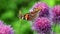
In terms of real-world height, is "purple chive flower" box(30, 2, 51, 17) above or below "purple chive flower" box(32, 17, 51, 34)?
above

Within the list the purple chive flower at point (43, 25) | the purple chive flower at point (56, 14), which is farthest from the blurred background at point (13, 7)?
the purple chive flower at point (43, 25)

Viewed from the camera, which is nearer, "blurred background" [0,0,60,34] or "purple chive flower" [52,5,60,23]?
"purple chive flower" [52,5,60,23]

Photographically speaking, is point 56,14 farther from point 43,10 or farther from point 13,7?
point 13,7

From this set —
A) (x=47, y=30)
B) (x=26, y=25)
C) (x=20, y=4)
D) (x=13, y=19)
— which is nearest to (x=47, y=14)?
(x=47, y=30)

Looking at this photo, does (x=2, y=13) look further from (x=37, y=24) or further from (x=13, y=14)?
(x=37, y=24)

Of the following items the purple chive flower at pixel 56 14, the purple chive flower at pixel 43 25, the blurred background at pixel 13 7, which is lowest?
the purple chive flower at pixel 43 25

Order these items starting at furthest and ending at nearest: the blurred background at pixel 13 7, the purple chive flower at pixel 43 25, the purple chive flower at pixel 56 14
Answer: the blurred background at pixel 13 7, the purple chive flower at pixel 56 14, the purple chive flower at pixel 43 25

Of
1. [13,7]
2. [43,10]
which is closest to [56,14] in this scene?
[43,10]

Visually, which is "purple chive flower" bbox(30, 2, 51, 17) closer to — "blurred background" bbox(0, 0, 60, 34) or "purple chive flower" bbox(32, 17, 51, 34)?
"purple chive flower" bbox(32, 17, 51, 34)

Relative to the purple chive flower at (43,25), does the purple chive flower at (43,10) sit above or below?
above

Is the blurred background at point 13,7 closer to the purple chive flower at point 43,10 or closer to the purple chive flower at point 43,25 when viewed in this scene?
the purple chive flower at point 43,10

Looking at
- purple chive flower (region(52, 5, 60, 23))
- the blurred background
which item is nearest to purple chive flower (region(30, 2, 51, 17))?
purple chive flower (region(52, 5, 60, 23))
